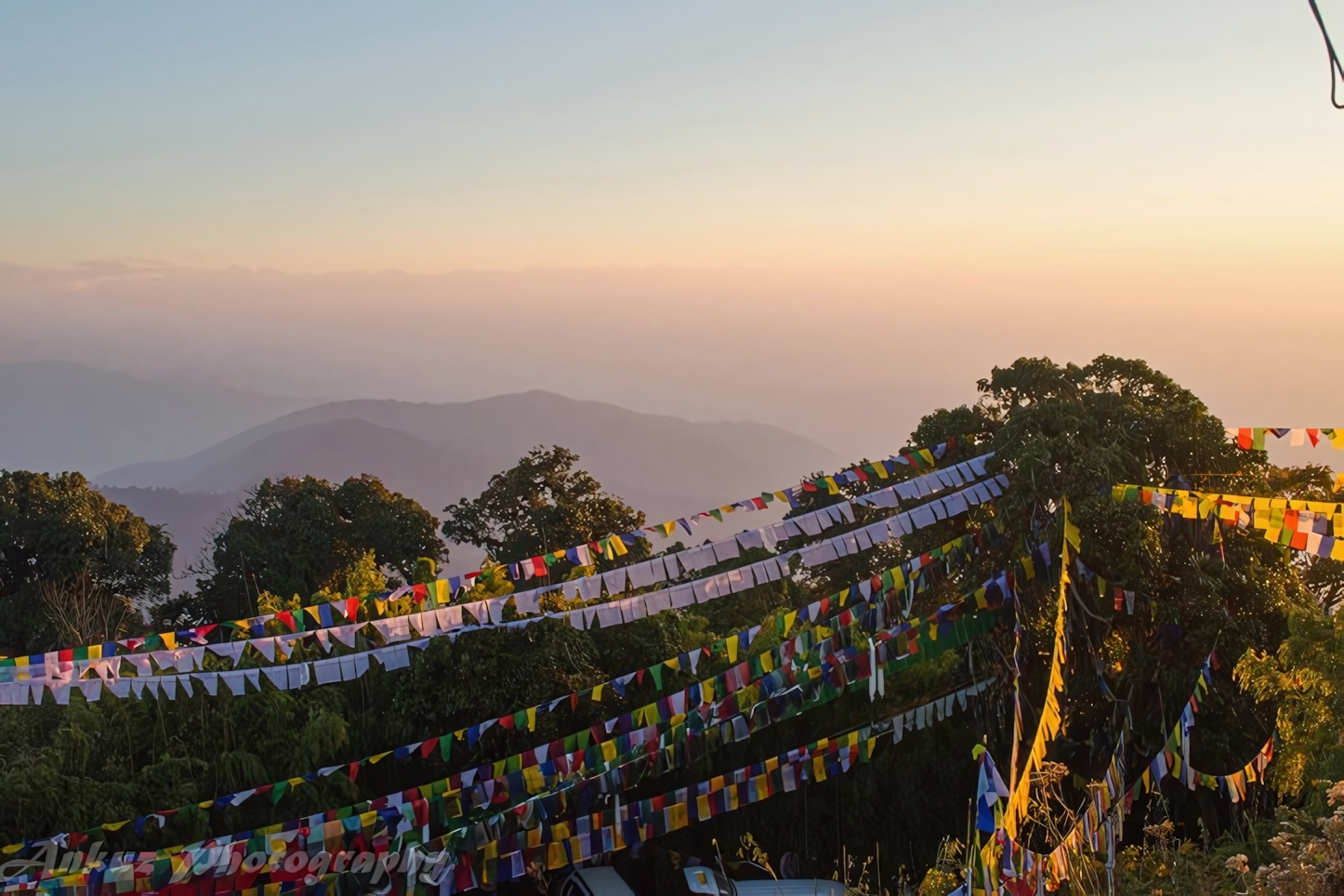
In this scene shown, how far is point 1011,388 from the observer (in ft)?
41.4

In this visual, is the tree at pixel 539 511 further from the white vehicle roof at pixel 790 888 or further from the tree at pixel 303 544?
the white vehicle roof at pixel 790 888

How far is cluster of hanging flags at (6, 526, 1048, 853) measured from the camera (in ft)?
36.9

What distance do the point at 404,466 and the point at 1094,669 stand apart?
595ft

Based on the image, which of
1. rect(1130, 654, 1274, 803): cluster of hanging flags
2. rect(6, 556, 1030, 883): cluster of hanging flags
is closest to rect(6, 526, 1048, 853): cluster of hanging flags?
rect(6, 556, 1030, 883): cluster of hanging flags

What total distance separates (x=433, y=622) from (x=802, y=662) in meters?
3.55

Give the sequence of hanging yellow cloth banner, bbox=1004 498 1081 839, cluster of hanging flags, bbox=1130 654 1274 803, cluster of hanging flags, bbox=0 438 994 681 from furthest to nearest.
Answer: cluster of hanging flags, bbox=1130 654 1274 803 → cluster of hanging flags, bbox=0 438 994 681 → hanging yellow cloth banner, bbox=1004 498 1081 839

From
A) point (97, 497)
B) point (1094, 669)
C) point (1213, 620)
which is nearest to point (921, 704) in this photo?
point (1094, 669)

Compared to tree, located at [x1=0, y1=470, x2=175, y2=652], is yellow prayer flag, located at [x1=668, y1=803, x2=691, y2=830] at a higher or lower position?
lower

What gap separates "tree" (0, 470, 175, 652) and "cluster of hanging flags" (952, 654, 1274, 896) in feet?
63.1

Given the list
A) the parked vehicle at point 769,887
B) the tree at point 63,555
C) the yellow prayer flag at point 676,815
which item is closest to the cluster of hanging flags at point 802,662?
the yellow prayer flag at point 676,815

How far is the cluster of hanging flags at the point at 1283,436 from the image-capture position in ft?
33.2

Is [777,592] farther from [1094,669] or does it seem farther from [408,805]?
[408,805]

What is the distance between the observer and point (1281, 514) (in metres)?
9.40

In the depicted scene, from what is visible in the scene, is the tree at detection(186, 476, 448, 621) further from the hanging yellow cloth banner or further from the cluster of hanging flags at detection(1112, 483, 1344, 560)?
the cluster of hanging flags at detection(1112, 483, 1344, 560)
